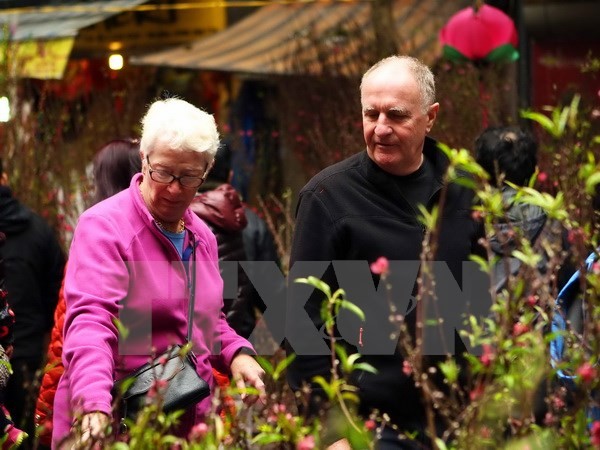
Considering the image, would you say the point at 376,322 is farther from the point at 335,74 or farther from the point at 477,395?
the point at 335,74

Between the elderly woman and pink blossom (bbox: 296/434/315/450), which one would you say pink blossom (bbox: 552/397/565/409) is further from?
the elderly woman

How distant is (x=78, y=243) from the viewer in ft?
12.3

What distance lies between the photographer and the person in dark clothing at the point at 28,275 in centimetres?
604

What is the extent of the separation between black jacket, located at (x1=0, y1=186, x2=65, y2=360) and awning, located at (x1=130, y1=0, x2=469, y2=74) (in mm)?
5284

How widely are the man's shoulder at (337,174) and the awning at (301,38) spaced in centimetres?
700

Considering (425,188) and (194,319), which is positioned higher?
(425,188)

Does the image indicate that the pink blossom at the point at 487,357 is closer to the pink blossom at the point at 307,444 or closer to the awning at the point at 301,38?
the pink blossom at the point at 307,444

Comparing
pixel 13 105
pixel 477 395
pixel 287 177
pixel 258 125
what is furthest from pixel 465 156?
pixel 258 125

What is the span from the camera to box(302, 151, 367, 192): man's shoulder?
13.1 ft

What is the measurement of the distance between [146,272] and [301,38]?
27.9ft

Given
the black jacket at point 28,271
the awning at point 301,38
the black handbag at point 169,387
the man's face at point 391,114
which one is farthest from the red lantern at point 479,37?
the black handbag at point 169,387

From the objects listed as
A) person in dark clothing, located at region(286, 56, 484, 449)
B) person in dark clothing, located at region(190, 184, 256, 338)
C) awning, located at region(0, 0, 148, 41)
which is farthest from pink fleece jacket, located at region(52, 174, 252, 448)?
awning, located at region(0, 0, 148, 41)

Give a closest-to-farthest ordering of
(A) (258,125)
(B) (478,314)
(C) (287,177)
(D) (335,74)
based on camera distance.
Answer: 1. (B) (478,314)
2. (D) (335,74)
3. (C) (287,177)
4. (A) (258,125)

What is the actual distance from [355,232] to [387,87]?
1.47 feet
